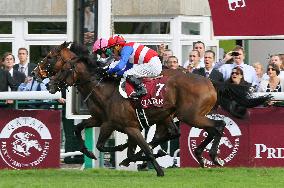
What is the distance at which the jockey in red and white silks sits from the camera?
16.4 meters

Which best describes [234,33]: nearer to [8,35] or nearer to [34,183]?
[34,183]

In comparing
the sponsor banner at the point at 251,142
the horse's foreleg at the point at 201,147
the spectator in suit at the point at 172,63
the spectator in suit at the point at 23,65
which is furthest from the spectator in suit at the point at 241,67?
the spectator in suit at the point at 23,65

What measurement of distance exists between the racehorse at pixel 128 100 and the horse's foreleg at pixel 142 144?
0.01 meters

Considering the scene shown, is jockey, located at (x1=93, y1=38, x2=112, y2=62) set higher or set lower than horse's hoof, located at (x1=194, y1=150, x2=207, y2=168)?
higher

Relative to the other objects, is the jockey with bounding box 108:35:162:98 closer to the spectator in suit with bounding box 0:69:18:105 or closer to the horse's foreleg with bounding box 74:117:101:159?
the horse's foreleg with bounding box 74:117:101:159

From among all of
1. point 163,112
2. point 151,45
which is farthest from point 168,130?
point 151,45

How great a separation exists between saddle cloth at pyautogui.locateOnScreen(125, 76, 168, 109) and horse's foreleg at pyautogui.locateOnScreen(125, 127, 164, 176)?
14.6 inches

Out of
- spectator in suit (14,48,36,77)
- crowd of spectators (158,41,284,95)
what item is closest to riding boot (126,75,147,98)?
crowd of spectators (158,41,284,95)

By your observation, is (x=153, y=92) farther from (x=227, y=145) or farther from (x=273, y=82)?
(x=273, y=82)

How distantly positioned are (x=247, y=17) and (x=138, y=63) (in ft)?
6.22

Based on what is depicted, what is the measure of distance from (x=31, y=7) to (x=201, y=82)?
10.2 meters

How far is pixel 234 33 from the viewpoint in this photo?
58.3 ft

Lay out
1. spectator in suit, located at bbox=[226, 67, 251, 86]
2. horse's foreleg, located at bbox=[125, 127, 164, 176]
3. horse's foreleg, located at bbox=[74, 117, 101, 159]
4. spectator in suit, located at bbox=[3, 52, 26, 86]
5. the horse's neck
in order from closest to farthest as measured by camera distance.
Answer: horse's foreleg, located at bbox=[125, 127, 164, 176] → the horse's neck → horse's foreleg, located at bbox=[74, 117, 101, 159] → spectator in suit, located at bbox=[226, 67, 251, 86] → spectator in suit, located at bbox=[3, 52, 26, 86]

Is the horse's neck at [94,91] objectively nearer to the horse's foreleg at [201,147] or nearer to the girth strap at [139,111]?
the girth strap at [139,111]
